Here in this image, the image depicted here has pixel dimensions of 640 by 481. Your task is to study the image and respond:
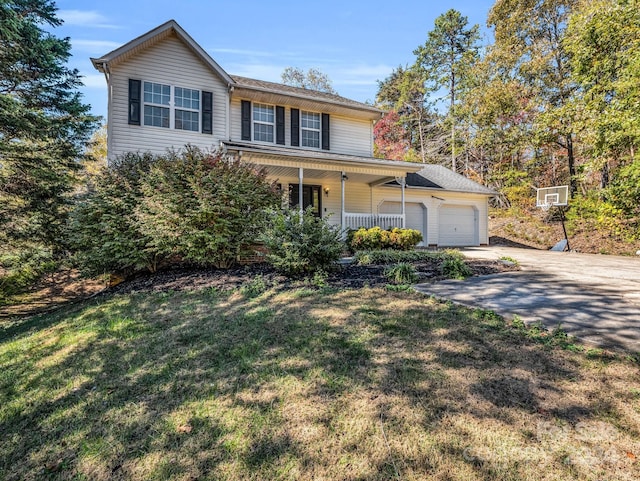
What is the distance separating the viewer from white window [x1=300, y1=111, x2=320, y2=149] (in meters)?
12.6

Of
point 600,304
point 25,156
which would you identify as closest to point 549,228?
point 600,304

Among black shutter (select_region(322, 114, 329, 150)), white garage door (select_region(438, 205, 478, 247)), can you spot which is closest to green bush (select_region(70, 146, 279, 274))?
black shutter (select_region(322, 114, 329, 150))

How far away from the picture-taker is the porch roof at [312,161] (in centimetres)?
970

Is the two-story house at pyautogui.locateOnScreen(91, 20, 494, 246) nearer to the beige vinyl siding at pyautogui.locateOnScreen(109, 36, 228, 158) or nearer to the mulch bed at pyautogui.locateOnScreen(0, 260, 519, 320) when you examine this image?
the beige vinyl siding at pyautogui.locateOnScreen(109, 36, 228, 158)

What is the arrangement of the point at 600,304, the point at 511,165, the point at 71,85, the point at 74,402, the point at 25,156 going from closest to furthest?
the point at 74,402
the point at 600,304
the point at 25,156
the point at 71,85
the point at 511,165

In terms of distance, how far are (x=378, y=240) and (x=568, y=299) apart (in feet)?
19.1

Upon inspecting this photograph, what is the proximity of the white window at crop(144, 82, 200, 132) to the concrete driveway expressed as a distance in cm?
959

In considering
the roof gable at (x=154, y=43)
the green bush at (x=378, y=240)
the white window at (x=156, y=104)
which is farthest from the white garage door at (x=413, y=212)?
the white window at (x=156, y=104)

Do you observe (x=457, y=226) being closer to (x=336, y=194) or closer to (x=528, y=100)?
(x=336, y=194)

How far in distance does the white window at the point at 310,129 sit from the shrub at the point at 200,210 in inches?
246

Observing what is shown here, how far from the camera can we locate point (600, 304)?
4.14 metres

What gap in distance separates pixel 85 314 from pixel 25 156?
361 inches

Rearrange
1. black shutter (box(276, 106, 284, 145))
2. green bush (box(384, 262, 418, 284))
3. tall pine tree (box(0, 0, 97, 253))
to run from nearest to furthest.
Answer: green bush (box(384, 262, 418, 284)) → tall pine tree (box(0, 0, 97, 253)) → black shutter (box(276, 106, 284, 145))

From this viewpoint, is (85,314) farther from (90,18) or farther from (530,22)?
(530,22)
